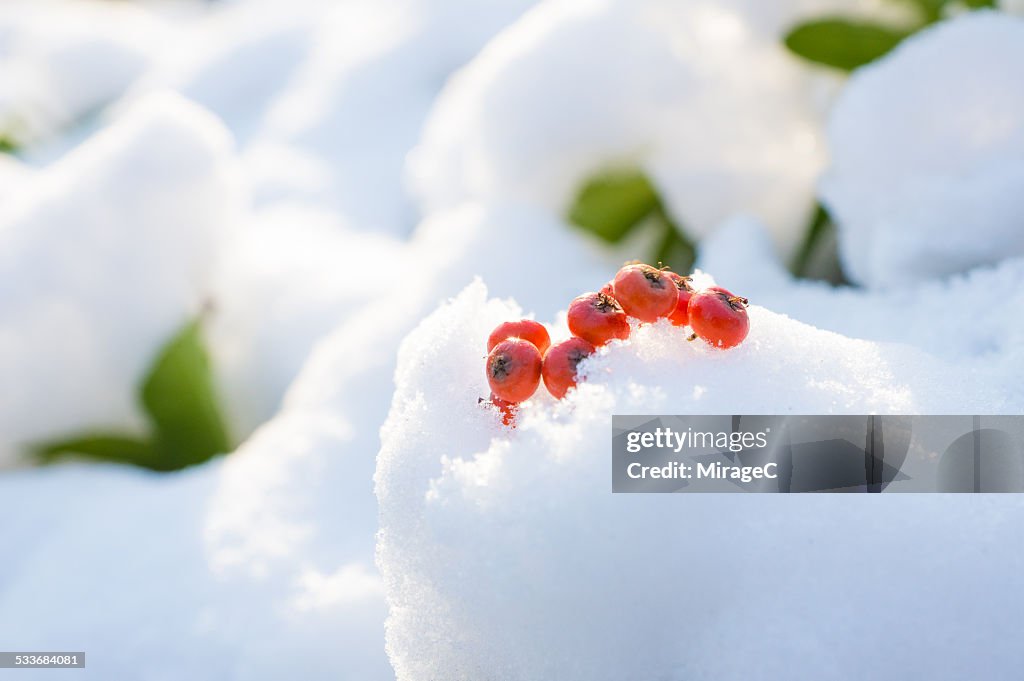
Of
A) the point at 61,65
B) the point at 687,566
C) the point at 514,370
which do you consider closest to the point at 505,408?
the point at 514,370

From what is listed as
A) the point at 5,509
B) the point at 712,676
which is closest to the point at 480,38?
the point at 5,509

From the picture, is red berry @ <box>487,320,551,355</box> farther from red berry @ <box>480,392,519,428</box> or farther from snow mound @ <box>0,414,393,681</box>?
snow mound @ <box>0,414,393,681</box>

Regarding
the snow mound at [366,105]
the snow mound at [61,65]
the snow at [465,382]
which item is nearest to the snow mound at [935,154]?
the snow at [465,382]

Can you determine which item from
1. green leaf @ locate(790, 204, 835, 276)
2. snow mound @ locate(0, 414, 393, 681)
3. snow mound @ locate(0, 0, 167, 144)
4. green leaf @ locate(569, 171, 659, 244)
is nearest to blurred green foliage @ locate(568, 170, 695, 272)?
green leaf @ locate(569, 171, 659, 244)

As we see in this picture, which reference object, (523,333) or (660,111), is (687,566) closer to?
(523,333)

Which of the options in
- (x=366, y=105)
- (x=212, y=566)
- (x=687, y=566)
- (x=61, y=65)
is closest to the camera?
(x=687, y=566)

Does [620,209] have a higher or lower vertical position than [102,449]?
higher
